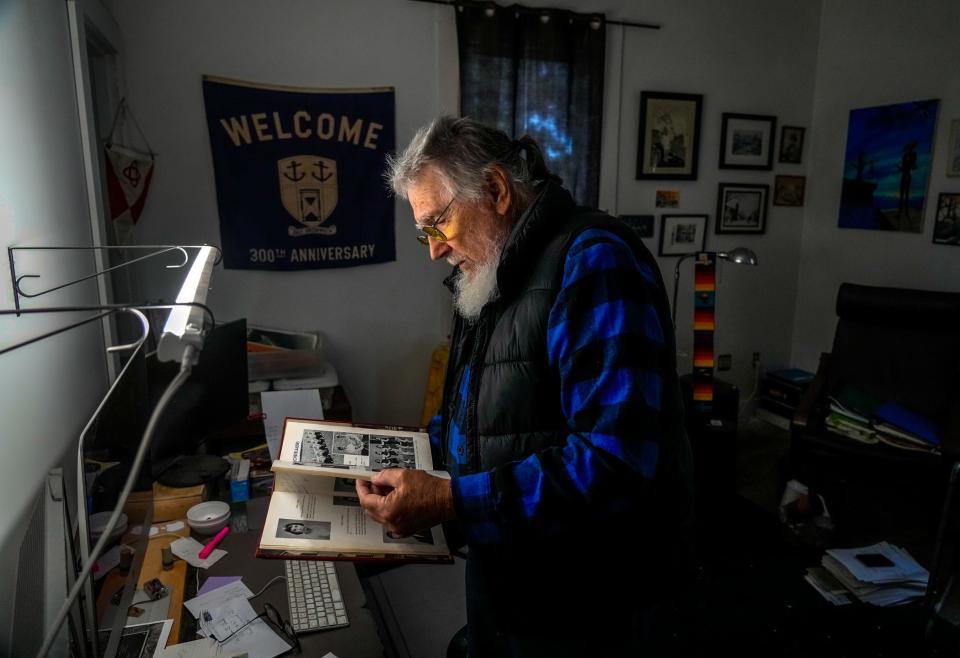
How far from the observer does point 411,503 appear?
99 centimetres

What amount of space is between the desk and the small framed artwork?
2.58m

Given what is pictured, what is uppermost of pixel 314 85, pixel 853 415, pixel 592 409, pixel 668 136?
pixel 314 85

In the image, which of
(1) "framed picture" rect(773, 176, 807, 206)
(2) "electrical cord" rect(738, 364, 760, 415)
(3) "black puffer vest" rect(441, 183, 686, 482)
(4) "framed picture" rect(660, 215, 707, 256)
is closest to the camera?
(3) "black puffer vest" rect(441, 183, 686, 482)

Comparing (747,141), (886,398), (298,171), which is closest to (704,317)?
(886,398)

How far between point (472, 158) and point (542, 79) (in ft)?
6.96

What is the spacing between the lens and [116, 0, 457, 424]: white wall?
252 centimetres

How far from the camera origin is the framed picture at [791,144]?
148 inches

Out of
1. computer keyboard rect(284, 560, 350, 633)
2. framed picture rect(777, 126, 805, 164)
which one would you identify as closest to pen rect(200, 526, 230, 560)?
computer keyboard rect(284, 560, 350, 633)

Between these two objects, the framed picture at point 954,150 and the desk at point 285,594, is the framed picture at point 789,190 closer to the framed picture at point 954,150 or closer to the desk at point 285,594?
the framed picture at point 954,150

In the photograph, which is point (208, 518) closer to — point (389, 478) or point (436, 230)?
point (389, 478)

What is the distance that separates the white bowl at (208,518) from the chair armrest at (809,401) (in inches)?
96.9

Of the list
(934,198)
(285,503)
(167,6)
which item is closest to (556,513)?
(285,503)

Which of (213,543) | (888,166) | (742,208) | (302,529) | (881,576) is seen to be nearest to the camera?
(302,529)

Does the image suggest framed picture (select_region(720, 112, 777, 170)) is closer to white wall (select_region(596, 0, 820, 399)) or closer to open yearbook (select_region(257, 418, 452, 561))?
white wall (select_region(596, 0, 820, 399))
